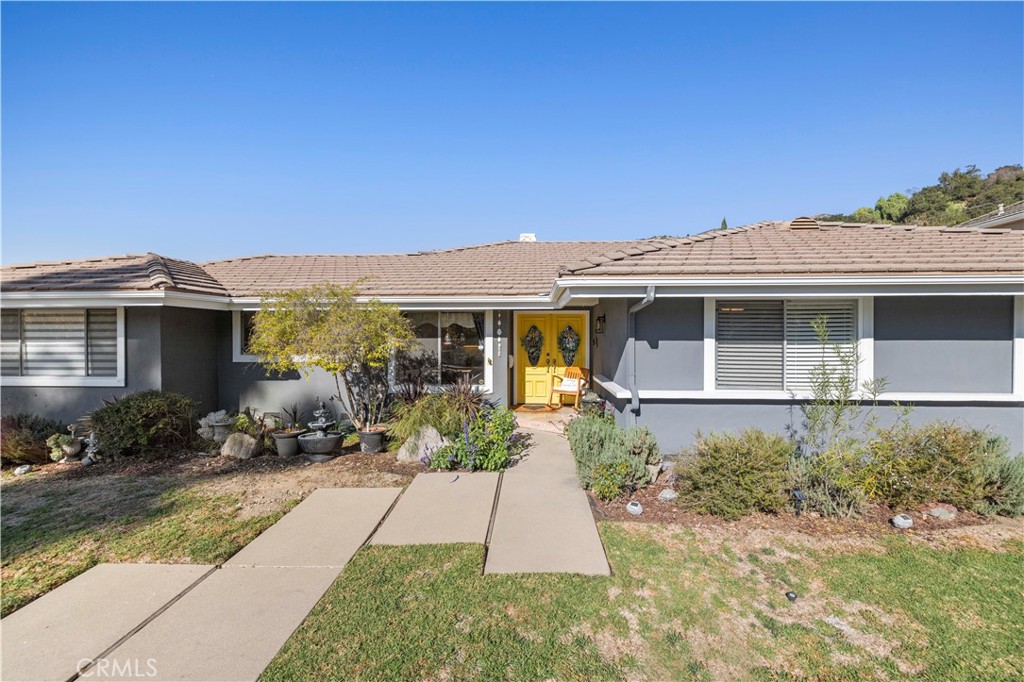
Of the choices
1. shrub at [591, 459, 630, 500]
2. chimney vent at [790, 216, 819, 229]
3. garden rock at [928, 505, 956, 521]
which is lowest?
garden rock at [928, 505, 956, 521]

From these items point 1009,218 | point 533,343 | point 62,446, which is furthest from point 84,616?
point 1009,218

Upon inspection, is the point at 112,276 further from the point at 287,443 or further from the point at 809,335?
the point at 809,335

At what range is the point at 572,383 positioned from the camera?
10367mm

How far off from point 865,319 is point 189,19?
12.2m

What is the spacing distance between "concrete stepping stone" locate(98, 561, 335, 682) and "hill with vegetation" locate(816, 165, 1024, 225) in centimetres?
3395

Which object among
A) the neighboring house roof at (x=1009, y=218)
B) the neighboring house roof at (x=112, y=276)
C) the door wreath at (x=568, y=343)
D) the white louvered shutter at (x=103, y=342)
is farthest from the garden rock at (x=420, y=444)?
the neighboring house roof at (x=1009, y=218)

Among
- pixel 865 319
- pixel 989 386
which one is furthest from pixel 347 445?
pixel 989 386

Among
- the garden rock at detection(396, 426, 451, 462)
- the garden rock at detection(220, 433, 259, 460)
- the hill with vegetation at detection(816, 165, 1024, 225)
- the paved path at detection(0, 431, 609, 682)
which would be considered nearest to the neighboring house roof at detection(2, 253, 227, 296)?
the garden rock at detection(220, 433, 259, 460)

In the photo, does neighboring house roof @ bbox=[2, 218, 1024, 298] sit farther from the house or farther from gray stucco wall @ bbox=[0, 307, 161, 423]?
gray stucco wall @ bbox=[0, 307, 161, 423]

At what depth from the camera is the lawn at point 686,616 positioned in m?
2.82

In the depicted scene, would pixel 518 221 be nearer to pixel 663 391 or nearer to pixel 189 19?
pixel 189 19

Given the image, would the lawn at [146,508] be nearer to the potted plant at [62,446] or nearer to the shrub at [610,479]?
the potted plant at [62,446]

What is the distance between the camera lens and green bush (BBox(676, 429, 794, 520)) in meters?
5.02

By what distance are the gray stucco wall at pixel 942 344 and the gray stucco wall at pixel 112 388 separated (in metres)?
12.0
